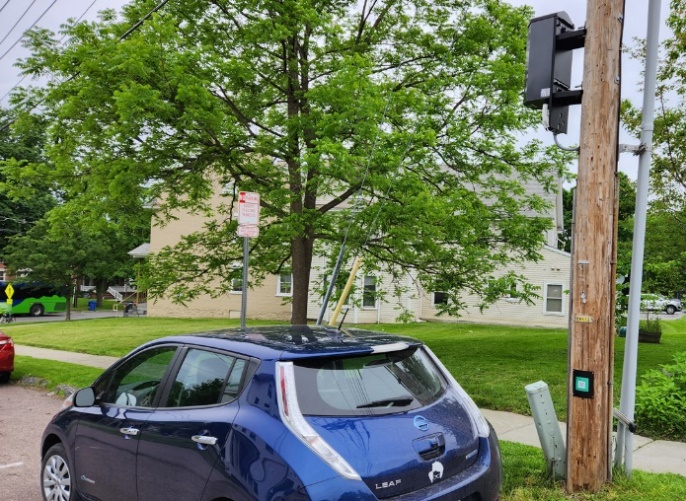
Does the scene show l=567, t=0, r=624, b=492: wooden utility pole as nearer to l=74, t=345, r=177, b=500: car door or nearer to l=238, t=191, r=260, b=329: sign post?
l=74, t=345, r=177, b=500: car door

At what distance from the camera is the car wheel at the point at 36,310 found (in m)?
41.8

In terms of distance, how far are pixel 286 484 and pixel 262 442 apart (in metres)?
0.27

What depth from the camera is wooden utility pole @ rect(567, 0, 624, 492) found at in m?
4.72

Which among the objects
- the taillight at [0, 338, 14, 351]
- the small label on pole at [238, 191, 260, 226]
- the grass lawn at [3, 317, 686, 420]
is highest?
the small label on pole at [238, 191, 260, 226]

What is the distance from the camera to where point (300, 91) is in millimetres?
11531

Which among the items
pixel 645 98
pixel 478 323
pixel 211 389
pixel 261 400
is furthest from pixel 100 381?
pixel 478 323

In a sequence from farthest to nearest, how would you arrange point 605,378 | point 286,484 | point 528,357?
point 528,357 < point 605,378 < point 286,484

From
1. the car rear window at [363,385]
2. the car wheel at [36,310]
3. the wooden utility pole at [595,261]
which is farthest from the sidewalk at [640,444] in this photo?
the car wheel at [36,310]

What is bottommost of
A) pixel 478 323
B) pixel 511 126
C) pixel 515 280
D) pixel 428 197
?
pixel 478 323

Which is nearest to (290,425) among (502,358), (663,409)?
(663,409)

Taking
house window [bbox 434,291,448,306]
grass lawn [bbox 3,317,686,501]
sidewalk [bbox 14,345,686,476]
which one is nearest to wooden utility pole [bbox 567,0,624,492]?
grass lawn [bbox 3,317,686,501]

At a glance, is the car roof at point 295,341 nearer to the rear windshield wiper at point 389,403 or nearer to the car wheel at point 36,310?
the rear windshield wiper at point 389,403

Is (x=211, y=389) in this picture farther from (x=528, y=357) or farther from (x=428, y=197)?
(x=528, y=357)

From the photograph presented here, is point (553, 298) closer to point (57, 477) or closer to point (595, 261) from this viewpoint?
point (595, 261)
